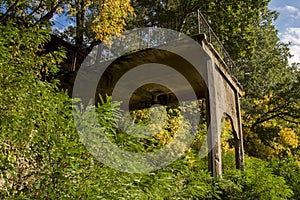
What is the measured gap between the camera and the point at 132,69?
730cm

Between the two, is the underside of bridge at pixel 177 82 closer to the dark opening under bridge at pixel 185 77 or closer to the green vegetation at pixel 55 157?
the dark opening under bridge at pixel 185 77

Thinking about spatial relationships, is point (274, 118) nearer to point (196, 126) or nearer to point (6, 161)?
point (196, 126)

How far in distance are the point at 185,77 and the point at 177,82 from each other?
0.56 meters

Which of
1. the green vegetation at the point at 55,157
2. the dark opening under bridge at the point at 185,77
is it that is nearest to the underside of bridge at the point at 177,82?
the dark opening under bridge at the point at 185,77

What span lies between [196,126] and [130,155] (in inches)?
443

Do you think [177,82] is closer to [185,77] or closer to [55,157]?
[185,77]

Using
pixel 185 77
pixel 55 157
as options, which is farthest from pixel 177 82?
pixel 55 157

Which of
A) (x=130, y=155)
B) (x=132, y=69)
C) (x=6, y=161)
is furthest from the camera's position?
(x=132, y=69)

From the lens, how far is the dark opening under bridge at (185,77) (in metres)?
5.92

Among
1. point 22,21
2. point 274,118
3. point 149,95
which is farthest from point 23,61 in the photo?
point 274,118

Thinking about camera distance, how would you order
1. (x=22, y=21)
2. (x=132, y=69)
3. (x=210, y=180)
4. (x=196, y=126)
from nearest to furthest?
(x=210, y=180) → (x=22, y=21) → (x=132, y=69) → (x=196, y=126)

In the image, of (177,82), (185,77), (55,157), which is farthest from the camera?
(177,82)

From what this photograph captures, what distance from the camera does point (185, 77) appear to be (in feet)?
25.0

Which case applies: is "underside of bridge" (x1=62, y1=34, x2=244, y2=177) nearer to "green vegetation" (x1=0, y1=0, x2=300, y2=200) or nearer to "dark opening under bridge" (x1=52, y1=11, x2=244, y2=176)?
"dark opening under bridge" (x1=52, y1=11, x2=244, y2=176)
